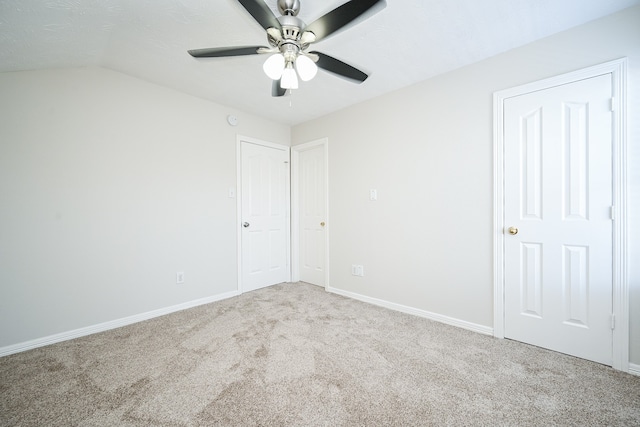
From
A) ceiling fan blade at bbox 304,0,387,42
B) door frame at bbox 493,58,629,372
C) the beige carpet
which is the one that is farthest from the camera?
door frame at bbox 493,58,629,372

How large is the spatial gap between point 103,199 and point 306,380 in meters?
2.39

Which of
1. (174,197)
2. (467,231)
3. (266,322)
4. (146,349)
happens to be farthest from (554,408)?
(174,197)

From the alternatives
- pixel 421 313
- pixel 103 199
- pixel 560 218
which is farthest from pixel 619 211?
pixel 103 199

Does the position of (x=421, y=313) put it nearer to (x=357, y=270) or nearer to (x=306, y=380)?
(x=357, y=270)

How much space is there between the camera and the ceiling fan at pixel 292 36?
1246 millimetres

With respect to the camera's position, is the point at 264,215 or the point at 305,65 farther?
the point at 264,215

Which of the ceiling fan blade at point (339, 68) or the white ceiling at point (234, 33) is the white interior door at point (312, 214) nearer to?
the white ceiling at point (234, 33)

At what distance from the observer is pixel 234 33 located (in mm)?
1883

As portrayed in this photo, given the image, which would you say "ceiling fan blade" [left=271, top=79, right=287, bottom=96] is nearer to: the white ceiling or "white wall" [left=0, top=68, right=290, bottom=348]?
the white ceiling

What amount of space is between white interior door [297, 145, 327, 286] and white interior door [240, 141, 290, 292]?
216 mm

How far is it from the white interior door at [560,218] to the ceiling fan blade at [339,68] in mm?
1379

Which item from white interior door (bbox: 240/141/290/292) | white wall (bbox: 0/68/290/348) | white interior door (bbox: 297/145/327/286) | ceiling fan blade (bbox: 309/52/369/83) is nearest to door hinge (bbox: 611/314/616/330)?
ceiling fan blade (bbox: 309/52/369/83)

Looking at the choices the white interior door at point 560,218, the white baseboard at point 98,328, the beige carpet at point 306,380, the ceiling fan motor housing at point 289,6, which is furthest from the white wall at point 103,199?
the white interior door at point 560,218

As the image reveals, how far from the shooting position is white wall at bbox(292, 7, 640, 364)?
1.81 metres
